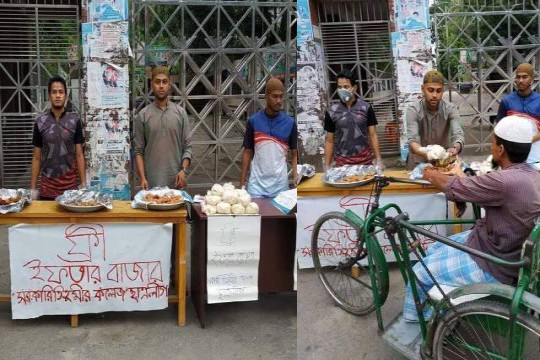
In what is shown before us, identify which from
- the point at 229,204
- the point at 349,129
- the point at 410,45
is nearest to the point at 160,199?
the point at 229,204

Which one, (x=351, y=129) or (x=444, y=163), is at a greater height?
(x=351, y=129)

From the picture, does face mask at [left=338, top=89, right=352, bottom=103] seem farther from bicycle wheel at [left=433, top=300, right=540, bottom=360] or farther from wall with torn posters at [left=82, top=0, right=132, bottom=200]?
wall with torn posters at [left=82, top=0, right=132, bottom=200]

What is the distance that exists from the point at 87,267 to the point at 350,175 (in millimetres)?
1743

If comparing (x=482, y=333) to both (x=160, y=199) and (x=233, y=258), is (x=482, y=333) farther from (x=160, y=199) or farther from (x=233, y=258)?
(x=160, y=199)

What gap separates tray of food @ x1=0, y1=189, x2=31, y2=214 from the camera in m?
3.16

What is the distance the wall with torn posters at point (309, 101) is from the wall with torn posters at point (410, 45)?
82 cm

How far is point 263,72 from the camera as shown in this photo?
5.86 m

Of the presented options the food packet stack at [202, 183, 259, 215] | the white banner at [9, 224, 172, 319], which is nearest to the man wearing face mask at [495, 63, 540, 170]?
the food packet stack at [202, 183, 259, 215]

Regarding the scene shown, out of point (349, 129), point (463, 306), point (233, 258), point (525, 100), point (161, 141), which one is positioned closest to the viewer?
point (463, 306)

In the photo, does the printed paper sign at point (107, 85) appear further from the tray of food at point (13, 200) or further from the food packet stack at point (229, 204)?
the food packet stack at point (229, 204)

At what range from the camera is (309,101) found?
19.0ft

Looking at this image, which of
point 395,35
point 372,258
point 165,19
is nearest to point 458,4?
point 395,35

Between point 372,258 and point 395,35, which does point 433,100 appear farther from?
point 395,35

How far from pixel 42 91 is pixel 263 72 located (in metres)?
2.20
